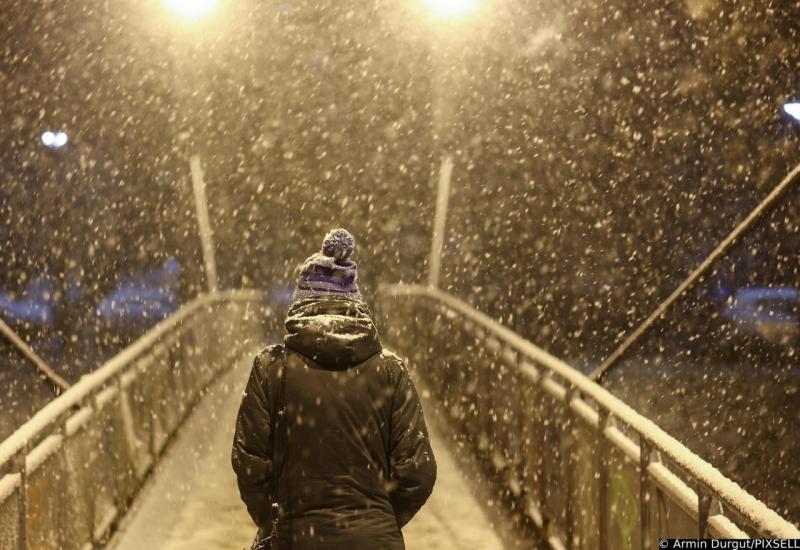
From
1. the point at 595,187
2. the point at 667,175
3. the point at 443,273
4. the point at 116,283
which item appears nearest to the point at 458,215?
the point at 443,273

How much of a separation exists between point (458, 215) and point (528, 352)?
13720mm

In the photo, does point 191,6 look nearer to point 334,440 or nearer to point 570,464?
point 570,464

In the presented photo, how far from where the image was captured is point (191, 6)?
11.9m

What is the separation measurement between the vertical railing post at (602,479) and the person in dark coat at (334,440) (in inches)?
70.0

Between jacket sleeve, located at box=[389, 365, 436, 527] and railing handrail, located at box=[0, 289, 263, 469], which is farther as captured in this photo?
railing handrail, located at box=[0, 289, 263, 469]

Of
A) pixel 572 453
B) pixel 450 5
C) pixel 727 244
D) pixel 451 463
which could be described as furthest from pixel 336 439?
pixel 450 5

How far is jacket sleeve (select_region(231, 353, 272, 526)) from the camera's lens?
2797 mm

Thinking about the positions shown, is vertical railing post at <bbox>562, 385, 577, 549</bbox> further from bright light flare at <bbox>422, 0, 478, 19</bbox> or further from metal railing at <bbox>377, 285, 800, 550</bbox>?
bright light flare at <bbox>422, 0, 478, 19</bbox>

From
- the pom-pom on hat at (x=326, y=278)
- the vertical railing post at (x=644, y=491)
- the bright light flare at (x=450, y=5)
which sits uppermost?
the bright light flare at (x=450, y=5)

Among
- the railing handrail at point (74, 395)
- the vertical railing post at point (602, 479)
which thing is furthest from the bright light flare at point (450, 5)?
the vertical railing post at point (602, 479)

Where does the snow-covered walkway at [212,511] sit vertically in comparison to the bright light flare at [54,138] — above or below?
below

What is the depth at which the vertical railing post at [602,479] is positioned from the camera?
14.6 feet

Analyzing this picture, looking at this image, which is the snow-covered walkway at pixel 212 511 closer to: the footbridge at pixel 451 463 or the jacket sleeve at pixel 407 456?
the footbridge at pixel 451 463

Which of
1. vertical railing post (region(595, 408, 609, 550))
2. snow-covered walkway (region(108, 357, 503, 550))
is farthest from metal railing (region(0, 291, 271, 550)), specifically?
vertical railing post (region(595, 408, 609, 550))
